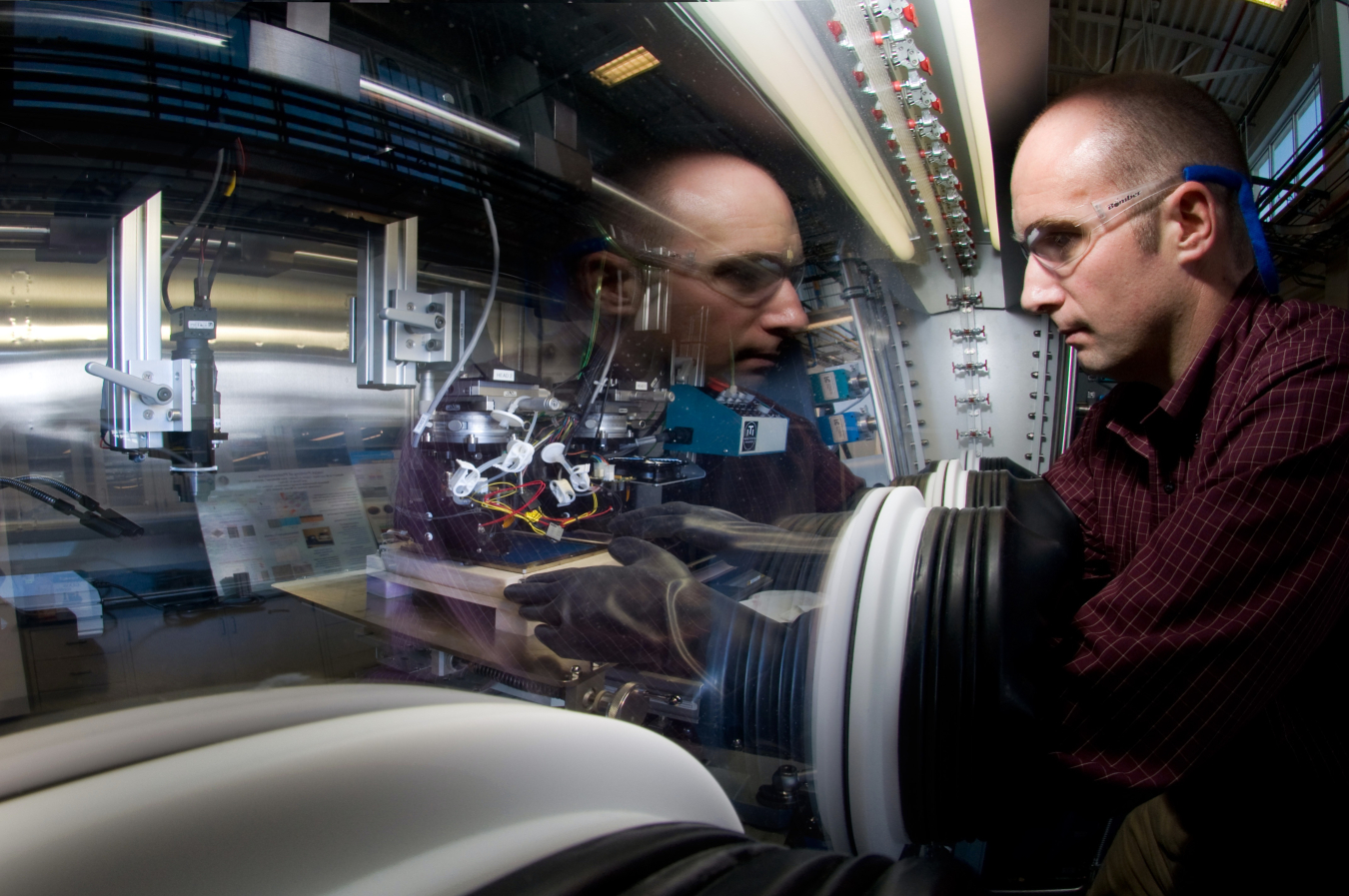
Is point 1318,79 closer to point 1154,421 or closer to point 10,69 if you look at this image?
point 1154,421

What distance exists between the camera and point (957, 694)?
0.40m

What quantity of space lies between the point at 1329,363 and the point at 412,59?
0.76 meters

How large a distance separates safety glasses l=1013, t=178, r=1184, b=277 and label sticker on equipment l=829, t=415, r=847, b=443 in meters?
0.36

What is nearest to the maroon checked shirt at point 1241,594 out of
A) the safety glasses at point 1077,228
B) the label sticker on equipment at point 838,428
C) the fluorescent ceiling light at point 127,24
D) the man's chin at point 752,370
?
the safety glasses at point 1077,228

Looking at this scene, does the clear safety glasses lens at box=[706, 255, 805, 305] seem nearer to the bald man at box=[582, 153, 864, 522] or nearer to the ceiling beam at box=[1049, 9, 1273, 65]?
the bald man at box=[582, 153, 864, 522]

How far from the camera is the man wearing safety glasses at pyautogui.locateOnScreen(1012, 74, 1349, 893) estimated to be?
50cm

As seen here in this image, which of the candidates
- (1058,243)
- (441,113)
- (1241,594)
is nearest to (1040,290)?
(1058,243)

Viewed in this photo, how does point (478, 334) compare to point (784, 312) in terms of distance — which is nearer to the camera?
point (478, 334)

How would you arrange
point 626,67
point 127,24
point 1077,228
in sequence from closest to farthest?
point 127,24 → point 626,67 → point 1077,228

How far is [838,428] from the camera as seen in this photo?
2.02 ft

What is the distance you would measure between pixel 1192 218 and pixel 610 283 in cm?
67

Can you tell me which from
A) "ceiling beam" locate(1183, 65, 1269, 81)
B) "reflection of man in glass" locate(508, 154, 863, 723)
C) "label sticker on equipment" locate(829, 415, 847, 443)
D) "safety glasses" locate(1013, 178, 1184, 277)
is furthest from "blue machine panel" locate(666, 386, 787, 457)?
"ceiling beam" locate(1183, 65, 1269, 81)

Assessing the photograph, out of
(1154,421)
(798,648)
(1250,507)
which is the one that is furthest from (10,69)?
(1154,421)

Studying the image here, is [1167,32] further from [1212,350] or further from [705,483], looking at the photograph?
[705,483]
